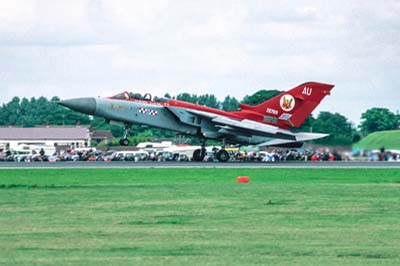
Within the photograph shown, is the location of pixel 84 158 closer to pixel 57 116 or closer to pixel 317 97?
pixel 317 97

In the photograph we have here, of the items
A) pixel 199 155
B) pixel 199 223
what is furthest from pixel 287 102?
pixel 199 223

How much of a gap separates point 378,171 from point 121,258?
35645 millimetres

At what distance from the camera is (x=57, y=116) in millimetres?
196875

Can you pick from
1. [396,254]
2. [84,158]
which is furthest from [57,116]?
[396,254]

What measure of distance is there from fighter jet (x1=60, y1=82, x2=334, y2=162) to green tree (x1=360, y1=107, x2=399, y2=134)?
14.4 ft

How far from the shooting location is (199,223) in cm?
2525

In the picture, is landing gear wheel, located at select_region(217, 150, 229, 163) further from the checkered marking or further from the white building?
the white building

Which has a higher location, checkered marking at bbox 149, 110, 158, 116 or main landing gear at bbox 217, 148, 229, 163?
checkered marking at bbox 149, 110, 158, 116

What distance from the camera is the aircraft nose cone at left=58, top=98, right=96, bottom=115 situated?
2596 inches

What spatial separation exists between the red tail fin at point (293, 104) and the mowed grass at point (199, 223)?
27.5 metres

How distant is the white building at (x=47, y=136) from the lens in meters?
154

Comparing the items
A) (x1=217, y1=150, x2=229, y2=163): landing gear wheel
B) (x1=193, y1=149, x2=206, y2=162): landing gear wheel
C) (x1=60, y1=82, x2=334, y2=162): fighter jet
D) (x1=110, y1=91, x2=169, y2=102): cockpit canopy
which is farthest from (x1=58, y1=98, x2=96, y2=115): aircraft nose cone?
(x1=217, y1=150, x2=229, y2=163): landing gear wheel

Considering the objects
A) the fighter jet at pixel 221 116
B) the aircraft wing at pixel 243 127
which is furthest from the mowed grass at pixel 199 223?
the aircraft wing at pixel 243 127

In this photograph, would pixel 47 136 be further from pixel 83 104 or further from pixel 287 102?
→ pixel 83 104
